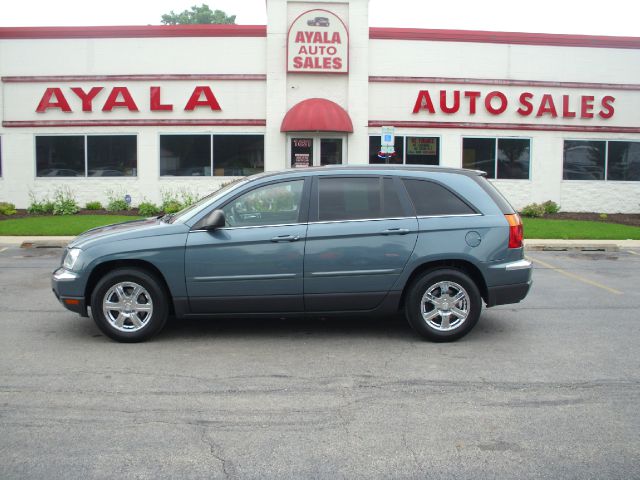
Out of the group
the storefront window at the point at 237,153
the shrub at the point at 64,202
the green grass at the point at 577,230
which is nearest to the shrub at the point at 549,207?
the green grass at the point at 577,230

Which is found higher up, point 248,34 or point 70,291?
point 248,34

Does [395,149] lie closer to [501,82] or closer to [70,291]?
[501,82]

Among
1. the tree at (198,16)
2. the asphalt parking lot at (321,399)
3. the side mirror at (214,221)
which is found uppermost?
the tree at (198,16)

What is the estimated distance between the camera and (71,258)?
7.11m

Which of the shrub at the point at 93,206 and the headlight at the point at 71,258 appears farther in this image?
the shrub at the point at 93,206

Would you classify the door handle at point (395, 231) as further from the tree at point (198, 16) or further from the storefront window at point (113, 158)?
the tree at point (198, 16)

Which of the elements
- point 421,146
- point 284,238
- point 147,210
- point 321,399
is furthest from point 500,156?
point 321,399

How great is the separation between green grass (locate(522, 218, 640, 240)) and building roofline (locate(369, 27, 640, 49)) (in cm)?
571

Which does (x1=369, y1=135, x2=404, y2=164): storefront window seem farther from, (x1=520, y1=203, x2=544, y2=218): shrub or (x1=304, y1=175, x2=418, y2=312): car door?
(x1=304, y1=175, x2=418, y2=312): car door

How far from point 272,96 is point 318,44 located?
2.07 meters

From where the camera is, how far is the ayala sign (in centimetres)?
2123

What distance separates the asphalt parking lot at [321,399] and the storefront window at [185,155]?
13714 mm

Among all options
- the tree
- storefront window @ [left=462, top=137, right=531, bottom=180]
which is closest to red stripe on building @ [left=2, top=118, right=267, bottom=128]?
storefront window @ [left=462, top=137, right=531, bottom=180]

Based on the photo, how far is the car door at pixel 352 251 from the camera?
700cm
